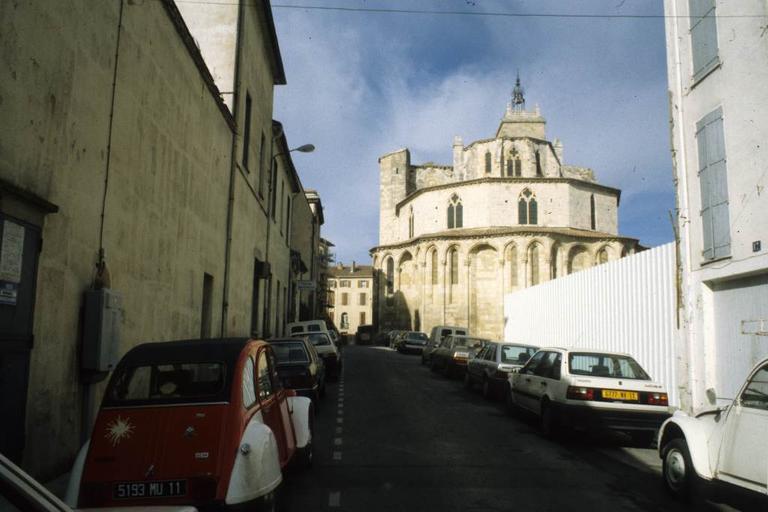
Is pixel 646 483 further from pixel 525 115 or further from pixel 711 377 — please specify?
pixel 525 115

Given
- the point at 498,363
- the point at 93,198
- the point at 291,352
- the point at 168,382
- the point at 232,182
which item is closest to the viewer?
the point at 168,382

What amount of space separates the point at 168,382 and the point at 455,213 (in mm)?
56780

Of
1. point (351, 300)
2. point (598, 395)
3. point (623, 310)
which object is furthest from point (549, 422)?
point (351, 300)

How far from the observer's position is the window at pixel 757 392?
17.7 feet

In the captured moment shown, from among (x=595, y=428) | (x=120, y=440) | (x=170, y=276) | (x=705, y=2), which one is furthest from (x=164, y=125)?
(x=705, y=2)

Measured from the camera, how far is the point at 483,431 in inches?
408

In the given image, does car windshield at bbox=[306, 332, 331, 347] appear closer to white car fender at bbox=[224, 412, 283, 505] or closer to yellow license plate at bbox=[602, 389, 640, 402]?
yellow license plate at bbox=[602, 389, 640, 402]

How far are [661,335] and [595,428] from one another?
635 centimetres

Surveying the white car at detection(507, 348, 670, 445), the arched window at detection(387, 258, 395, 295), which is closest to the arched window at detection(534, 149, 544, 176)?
the arched window at detection(387, 258, 395, 295)

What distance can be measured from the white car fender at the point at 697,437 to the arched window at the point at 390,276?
192ft

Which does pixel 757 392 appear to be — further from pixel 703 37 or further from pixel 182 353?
pixel 703 37

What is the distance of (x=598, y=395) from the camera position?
370 inches

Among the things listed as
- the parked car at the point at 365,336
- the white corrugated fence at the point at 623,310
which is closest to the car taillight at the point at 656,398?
the white corrugated fence at the point at 623,310

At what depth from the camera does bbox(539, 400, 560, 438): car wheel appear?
982cm
